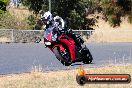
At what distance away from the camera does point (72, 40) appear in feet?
20.2

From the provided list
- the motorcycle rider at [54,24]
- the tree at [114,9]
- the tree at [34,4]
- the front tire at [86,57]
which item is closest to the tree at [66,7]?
the tree at [34,4]

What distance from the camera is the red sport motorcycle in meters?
6.09

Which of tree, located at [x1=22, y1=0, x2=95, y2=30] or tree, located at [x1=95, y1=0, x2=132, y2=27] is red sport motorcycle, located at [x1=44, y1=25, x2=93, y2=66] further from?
tree, located at [x1=22, y1=0, x2=95, y2=30]

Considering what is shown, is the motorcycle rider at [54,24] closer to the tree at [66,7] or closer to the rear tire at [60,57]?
the rear tire at [60,57]

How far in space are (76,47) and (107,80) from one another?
2.10 ft

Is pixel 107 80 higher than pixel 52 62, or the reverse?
pixel 107 80

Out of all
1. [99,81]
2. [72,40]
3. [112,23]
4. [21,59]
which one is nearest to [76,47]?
[72,40]

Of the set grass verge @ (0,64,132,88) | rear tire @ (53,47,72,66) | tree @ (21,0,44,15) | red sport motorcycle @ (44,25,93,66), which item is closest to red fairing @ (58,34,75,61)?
red sport motorcycle @ (44,25,93,66)

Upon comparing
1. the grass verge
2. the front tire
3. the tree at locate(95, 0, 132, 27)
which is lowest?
the grass verge

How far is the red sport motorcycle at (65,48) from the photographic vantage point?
6.09m

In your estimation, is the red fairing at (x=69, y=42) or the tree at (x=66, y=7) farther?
the tree at (x=66, y=7)

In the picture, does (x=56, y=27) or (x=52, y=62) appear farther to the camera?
(x=52, y=62)

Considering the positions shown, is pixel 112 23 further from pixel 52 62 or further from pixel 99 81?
pixel 52 62

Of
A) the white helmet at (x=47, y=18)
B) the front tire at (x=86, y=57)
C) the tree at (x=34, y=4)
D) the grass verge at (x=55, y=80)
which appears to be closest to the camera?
the white helmet at (x=47, y=18)
